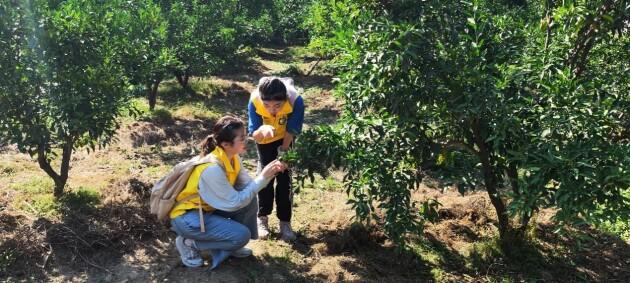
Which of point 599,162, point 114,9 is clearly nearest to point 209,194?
point 599,162

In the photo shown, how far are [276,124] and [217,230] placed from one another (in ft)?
2.86

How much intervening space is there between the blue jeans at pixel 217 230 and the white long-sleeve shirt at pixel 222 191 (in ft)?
0.52

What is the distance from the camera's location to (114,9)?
8.70 meters

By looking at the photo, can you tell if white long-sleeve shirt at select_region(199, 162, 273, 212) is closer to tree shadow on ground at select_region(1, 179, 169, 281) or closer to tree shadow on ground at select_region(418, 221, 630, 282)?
tree shadow on ground at select_region(1, 179, 169, 281)

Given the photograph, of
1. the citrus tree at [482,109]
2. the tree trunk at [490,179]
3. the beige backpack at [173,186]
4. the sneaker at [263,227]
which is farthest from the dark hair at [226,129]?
the tree trunk at [490,179]

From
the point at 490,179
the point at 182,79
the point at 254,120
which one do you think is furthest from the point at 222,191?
the point at 182,79

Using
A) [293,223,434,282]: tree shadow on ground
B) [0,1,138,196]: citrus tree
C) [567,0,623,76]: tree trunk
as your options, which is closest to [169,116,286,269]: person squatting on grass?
[293,223,434,282]: tree shadow on ground

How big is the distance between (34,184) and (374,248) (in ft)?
10.5

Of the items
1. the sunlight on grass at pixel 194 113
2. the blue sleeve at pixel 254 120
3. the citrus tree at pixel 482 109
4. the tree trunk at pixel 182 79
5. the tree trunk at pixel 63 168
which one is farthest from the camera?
the tree trunk at pixel 182 79

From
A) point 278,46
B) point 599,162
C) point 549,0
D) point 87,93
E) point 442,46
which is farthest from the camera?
point 278,46

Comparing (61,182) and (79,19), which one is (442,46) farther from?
(61,182)

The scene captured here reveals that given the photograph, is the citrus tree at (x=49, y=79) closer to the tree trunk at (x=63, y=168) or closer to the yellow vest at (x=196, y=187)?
the tree trunk at (x=63, y=168)

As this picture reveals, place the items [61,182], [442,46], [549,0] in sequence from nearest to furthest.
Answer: [442,46] < [549,0] < [61,182]

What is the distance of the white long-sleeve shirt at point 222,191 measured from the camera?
11.1ft
